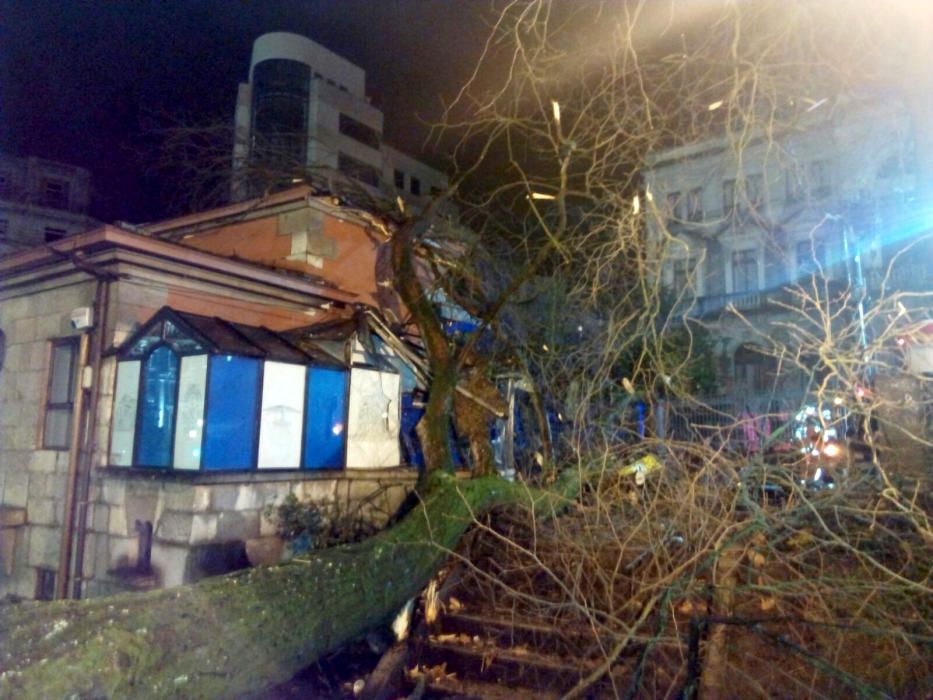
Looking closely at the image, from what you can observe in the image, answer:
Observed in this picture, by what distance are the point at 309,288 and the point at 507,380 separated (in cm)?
388

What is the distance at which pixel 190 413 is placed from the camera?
788cm

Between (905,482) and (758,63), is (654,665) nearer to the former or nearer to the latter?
(905,482)

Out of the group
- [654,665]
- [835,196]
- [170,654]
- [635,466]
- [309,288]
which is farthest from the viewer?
[835,196]

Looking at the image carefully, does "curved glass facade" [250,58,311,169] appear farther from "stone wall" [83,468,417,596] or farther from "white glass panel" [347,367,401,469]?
"stone wall" [83,468,417,596]

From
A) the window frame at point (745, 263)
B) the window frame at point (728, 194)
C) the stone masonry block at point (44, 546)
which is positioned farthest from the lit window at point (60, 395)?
the window frame at point (745, 263)

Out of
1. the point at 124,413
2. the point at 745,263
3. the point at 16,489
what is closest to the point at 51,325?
the point at 124,413

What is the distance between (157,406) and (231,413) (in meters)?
0.97

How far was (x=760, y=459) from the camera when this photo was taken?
5707mm

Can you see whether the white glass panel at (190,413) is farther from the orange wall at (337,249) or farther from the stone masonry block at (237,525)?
the orange wall at (337,249)

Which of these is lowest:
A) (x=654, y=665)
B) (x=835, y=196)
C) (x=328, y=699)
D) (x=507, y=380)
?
(x=328, y=699)

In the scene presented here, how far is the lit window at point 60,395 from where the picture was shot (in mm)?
8859

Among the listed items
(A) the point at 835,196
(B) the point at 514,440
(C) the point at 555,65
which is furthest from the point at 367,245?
(A) the point at 835,196

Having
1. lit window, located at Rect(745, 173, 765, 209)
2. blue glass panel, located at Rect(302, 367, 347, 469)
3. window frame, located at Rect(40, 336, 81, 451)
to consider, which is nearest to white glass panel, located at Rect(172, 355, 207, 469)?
blue glass panel, located at Rect(302, 367, 347, 469)

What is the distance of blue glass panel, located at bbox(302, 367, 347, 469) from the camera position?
29.2ft
